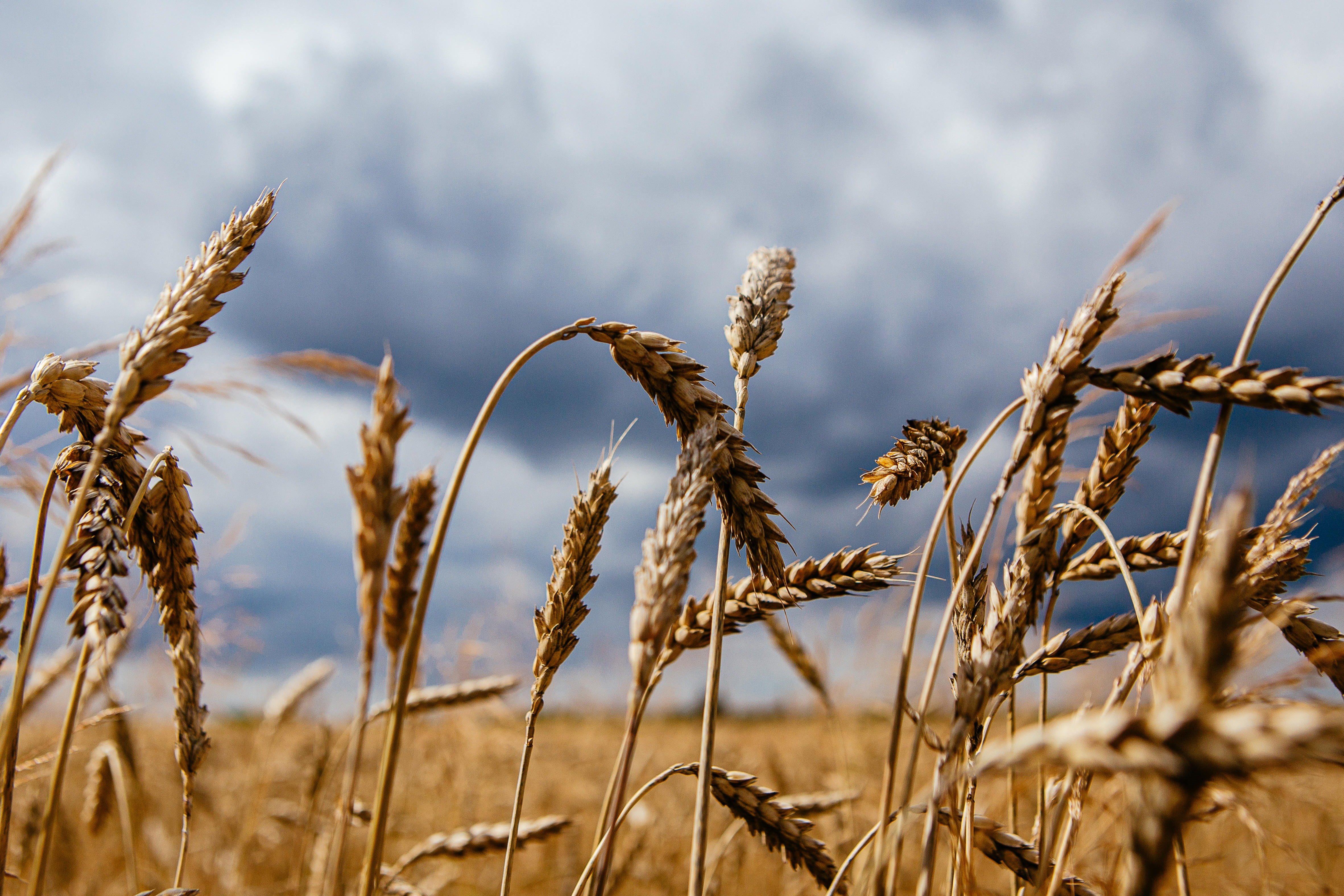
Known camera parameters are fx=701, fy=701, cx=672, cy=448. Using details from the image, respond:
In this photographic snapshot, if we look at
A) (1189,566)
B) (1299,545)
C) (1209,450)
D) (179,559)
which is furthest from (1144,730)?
(179,559)

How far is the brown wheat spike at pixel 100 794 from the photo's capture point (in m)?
2.83

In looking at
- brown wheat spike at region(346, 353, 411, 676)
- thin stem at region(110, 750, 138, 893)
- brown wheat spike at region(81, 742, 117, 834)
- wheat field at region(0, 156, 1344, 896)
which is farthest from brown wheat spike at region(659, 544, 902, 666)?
brown wheat spike at region(81, 742, 117, 834)

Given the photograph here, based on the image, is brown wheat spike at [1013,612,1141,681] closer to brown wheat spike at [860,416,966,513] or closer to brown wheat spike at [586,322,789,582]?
brown wheat spike at [860,416,966,513]

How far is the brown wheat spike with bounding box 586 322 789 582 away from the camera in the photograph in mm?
1438

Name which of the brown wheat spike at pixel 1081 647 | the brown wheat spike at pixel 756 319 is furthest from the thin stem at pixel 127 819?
the brown wheat spike at pixel 1081 647

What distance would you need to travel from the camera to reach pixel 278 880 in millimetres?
4996

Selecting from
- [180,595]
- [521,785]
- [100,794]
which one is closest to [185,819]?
[180,595]

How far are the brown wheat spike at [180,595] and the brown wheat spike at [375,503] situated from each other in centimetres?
78

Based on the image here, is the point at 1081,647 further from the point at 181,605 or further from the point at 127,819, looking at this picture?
the point at 127,819

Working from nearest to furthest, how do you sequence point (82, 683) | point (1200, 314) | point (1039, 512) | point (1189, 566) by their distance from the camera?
point (1189, 566), point (82, 683), point (1039, 512), point (1200, 314)

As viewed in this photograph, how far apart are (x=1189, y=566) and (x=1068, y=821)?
0.63 metres

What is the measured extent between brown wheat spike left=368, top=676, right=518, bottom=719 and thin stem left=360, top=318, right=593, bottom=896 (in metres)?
1.42

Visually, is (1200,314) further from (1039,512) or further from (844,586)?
(844,586)

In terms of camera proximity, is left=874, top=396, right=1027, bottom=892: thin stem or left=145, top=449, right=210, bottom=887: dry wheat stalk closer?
left=874, top=396, right=1027, bottom=892: thin stem
